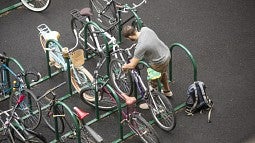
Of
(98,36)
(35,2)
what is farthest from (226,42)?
(35,2)

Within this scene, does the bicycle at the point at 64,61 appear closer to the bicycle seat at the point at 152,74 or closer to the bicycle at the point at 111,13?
the bicycle at the point at 111,13

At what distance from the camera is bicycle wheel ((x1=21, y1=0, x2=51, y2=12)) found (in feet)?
57.0

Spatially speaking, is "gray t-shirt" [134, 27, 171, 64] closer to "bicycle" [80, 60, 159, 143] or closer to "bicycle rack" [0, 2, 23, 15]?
"bicycle" [80, 60, 159, 143]

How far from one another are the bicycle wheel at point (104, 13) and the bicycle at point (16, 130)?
111 inches

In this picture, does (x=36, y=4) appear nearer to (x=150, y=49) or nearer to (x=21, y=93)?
(x=21, y=93)

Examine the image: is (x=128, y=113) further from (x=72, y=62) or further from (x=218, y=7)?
(x=218, y=7)

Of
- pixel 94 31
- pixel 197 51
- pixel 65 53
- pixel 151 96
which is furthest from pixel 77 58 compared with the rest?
pixel 197 51

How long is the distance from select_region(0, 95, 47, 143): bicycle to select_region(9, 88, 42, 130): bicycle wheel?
0.36m

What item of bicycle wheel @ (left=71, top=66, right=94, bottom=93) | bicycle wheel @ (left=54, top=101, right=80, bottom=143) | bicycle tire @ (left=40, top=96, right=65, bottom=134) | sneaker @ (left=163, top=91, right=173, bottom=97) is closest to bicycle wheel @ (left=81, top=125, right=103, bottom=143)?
bicycle wheel @ (left=54, top=101, right=80, bottom=143)

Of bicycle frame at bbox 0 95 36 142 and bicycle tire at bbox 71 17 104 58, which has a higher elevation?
bicycle tire at bbox 71 17 104 58

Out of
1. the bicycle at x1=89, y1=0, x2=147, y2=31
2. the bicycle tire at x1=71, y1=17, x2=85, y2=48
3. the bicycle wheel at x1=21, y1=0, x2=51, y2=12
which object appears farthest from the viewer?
the bicycle wheel at x1=21, y1=0, x2=51, y2=12

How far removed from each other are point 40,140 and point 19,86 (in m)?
1.08

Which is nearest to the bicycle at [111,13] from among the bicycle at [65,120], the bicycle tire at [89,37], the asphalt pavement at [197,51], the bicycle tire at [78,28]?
the bicycle tire at [89,37]

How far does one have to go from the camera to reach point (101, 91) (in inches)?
571
